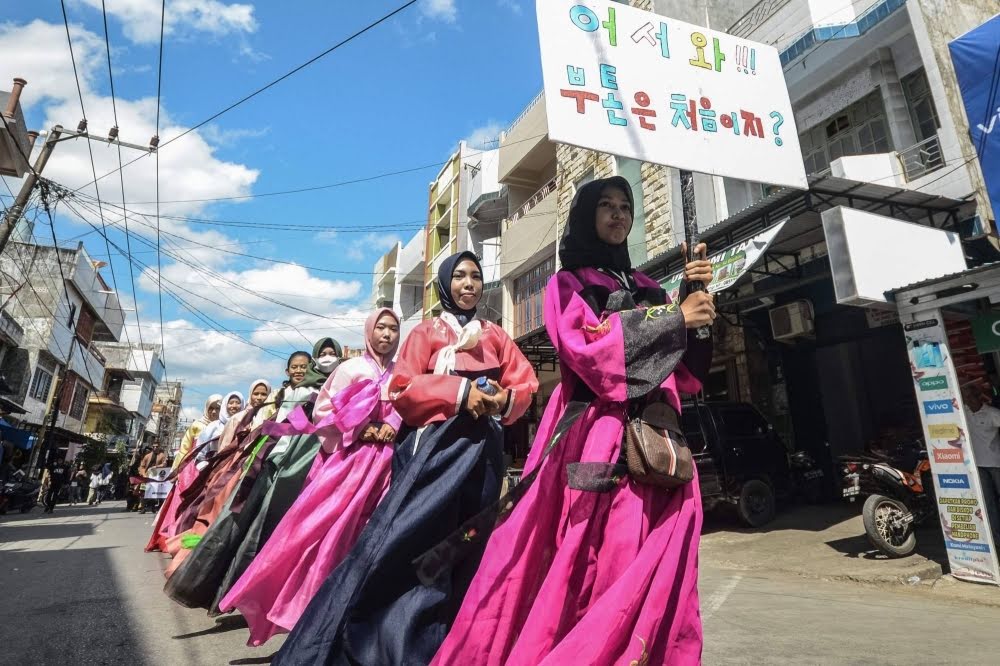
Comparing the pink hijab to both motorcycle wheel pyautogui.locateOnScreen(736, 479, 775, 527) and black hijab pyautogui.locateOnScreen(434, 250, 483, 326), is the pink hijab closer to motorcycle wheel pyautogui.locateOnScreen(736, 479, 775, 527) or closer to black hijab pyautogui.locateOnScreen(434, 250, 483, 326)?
black hijab pyautogui.locateOnScreen(434, 250, 483, 326)

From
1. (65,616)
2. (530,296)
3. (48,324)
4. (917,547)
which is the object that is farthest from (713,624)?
(48,324)

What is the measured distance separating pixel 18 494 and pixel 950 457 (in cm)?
1834

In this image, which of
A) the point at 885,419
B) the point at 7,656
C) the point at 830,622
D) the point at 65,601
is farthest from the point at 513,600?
the point at 885,419

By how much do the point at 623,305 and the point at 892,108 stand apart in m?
9.01

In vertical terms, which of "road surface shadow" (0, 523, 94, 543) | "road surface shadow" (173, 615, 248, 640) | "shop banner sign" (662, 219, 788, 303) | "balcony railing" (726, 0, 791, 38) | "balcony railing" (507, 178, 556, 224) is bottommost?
"road surface shadow" (0, 523, 94, 543)

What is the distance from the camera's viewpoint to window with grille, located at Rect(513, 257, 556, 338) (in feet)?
51.6

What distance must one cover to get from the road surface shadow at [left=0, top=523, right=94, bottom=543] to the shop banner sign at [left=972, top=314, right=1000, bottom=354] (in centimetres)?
1109

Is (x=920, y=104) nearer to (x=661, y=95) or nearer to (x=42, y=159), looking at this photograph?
(x=661, y=95)

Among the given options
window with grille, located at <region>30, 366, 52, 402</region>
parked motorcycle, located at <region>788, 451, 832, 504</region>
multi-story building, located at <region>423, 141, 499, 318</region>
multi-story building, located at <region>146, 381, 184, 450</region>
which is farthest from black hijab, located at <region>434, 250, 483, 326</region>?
multi-story building, located at <region>146, 381, 184, 450</region>

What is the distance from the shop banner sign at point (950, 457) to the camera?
4707 millimetres

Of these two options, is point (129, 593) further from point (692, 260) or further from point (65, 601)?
point (692, 260)

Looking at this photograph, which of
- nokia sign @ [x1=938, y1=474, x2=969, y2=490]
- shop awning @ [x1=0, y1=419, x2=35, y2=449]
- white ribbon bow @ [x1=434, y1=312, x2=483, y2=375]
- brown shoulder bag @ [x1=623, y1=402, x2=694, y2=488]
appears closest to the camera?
brown shoulder bag @ [x1=623, y1=402, x2=694, y2=488]

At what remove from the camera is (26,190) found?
1004cm

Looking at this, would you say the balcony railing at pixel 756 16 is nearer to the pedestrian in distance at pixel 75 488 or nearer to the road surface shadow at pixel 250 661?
the road surface shadow at pixel 250 661
